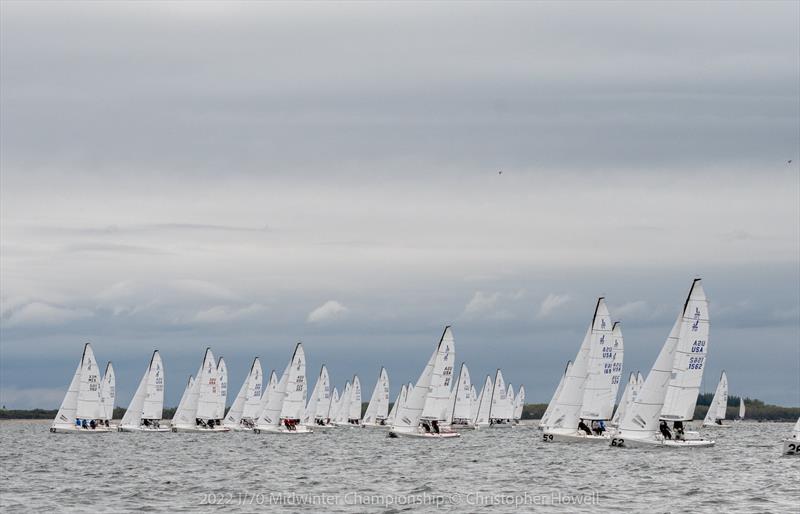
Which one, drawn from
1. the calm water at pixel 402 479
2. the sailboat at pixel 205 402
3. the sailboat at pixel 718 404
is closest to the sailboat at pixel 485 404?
the sailboat at pixel 718 404

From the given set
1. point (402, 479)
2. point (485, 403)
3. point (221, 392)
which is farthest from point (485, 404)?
point (402, 479)


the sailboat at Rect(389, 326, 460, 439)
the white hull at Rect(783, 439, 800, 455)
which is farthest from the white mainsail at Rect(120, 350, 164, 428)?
the white hull at Rect(783, 439, 800, 455)

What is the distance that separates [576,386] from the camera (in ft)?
276

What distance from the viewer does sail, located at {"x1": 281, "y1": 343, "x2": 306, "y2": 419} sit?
119 meters

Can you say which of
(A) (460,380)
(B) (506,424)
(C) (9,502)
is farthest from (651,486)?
(B) (506,424)

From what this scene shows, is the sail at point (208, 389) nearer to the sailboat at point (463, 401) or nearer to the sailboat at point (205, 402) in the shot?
the sailboat at point (205, 402)

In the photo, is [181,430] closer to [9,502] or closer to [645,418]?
[645,418]

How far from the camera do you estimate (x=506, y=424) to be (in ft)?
568

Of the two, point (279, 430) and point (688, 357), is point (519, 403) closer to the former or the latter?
point (279, 430)

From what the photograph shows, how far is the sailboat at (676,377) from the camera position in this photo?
2810 inches

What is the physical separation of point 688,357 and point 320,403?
97.8 meters

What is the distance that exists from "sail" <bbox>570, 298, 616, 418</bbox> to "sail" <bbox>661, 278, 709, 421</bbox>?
31.9ft

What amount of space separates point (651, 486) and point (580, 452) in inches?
927

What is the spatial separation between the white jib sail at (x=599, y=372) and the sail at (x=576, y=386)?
0.47ft
